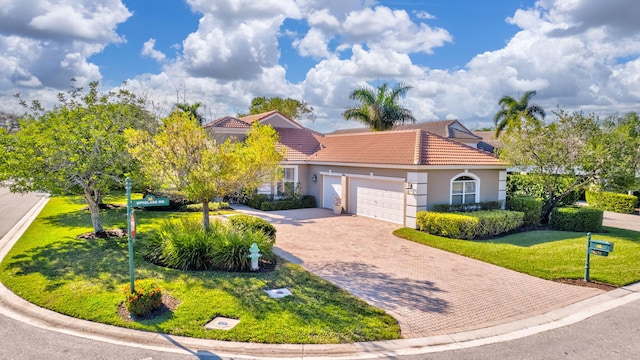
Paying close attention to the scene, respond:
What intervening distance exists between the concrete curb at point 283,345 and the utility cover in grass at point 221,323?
0.45 m

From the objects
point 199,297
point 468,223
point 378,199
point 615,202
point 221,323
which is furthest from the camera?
point 615,202

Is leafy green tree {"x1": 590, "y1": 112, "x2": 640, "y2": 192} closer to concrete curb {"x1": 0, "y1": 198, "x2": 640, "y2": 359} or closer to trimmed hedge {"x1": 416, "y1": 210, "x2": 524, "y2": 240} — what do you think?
trimmed hedge {"x1": 416, "y1": 210, "x2": 524, "y2": 240}

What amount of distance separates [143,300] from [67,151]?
24.7 ft

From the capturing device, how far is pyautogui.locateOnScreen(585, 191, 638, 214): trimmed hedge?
25.6m

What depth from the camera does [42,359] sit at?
261 inches

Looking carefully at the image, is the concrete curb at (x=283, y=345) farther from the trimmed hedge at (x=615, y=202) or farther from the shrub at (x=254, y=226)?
the trimmed hedge at (x=615, y=202)

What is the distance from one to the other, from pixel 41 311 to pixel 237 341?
457 cm

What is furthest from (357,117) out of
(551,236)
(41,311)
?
(41,311)

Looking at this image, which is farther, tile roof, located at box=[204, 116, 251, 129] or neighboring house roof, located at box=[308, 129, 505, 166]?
tile roof, located at box=[204, 116, 251, 129]

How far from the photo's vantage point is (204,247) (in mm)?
11359

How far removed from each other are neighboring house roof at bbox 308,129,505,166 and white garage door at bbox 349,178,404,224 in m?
1.15

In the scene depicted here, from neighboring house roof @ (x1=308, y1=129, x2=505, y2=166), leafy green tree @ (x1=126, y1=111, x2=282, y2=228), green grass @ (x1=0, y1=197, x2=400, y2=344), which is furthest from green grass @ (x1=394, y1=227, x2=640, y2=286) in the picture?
leafy green tree @ (x1=126, y1=111, x2=282, y2=228)

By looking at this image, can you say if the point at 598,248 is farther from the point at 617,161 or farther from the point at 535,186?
the point at 535,186

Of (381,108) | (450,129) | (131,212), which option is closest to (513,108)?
(450,129)
